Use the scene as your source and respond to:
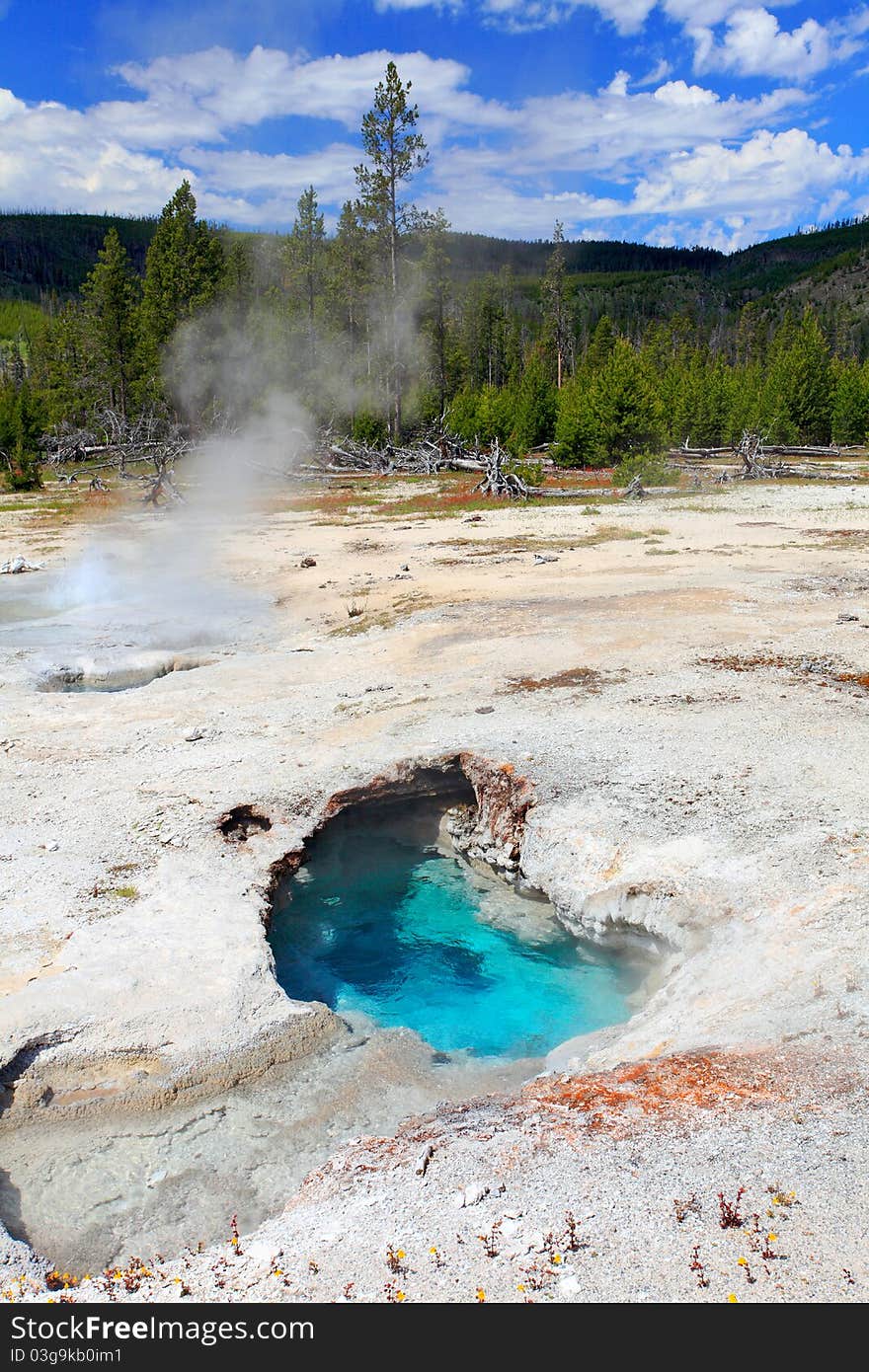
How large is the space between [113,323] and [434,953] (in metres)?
40.8

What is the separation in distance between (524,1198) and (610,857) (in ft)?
10.3

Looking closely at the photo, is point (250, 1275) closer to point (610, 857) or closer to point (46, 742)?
point (610, 857)

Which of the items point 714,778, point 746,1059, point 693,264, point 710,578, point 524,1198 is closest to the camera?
point 524,1198

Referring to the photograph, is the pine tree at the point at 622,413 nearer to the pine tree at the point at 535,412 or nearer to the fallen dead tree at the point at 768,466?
the fallen dead tree at the point at 768,466

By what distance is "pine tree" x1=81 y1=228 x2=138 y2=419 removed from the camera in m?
39.8

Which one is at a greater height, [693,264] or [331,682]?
[693,264]

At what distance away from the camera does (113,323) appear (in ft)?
132

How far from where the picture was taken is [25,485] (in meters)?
32.3

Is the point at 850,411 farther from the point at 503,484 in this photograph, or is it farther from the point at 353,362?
the point at 503,484

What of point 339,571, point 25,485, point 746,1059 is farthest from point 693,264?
point 746,1059

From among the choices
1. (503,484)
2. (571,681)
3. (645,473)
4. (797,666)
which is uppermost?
(645,473)

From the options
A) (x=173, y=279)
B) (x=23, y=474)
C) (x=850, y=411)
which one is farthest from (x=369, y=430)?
(x=850, y=411)

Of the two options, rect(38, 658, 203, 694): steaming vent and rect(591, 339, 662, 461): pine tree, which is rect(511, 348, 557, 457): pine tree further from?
rect(38, 658, 203, 694): steaming vent
